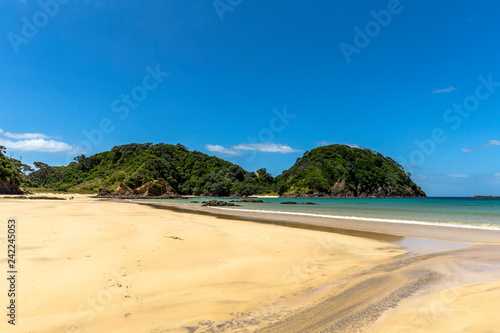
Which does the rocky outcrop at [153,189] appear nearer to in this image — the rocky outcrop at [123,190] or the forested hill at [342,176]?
the rocky outcrop at [123,190]

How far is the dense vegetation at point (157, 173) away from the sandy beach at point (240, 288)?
9221cm

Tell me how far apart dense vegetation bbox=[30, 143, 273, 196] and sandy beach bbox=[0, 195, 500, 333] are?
303ft

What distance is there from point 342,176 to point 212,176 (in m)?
62.0

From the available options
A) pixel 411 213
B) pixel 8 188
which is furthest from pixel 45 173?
pixel 411 213

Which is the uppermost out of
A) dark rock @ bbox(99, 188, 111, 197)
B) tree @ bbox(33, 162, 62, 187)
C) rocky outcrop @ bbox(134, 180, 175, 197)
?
tree @ bbox(33, 162, 62, 187)

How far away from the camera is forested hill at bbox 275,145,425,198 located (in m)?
118

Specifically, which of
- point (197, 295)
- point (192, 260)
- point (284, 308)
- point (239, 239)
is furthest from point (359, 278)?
point (239, 239)

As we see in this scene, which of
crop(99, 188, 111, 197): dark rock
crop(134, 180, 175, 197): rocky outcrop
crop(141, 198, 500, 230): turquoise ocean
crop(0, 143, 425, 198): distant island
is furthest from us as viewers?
crop(0, 143, 425, 198): distant island

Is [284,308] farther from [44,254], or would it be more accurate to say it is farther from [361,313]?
[44,254]

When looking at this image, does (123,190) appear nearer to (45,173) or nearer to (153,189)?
(153,189)

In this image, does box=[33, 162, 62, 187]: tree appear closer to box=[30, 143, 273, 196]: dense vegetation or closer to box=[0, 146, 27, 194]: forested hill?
box=[30, 143, 273, 196]: dense vegetation

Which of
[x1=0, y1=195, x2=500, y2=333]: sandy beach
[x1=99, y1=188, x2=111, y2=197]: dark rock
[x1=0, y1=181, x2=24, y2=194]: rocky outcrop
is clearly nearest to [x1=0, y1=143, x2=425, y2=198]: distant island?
[x1=99, y1=188, x2=111, y2=197]: dark rock

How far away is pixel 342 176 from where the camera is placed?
123 meters

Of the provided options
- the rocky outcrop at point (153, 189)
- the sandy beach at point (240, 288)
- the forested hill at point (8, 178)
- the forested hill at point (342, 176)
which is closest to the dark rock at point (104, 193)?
the rocky outcrop at point (153, 189)
